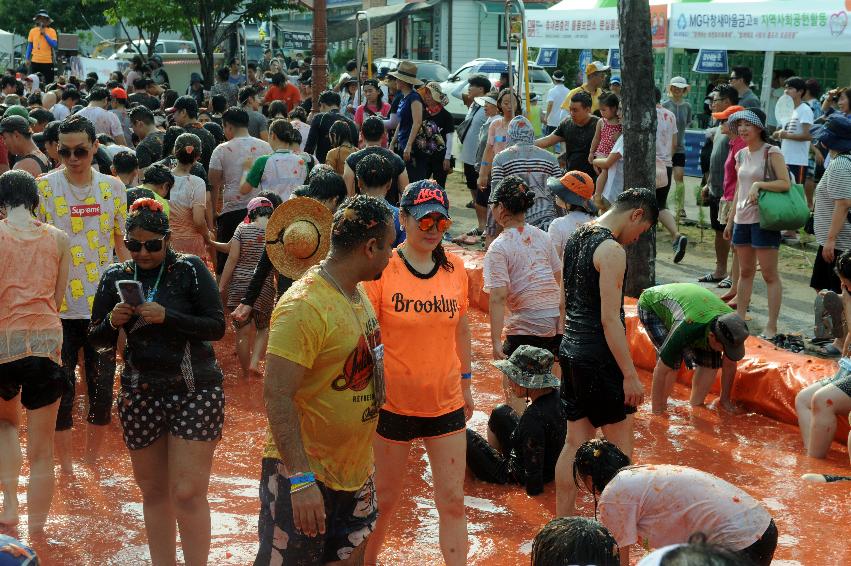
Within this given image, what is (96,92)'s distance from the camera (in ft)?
44.3

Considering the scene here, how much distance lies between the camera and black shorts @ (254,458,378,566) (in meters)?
3.71

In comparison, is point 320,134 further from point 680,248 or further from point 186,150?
point 680,248

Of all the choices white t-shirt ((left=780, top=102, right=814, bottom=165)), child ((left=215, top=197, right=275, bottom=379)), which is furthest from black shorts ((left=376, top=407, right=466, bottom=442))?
white t-shirt ((left=780, top=102, right=814, bottom=165))

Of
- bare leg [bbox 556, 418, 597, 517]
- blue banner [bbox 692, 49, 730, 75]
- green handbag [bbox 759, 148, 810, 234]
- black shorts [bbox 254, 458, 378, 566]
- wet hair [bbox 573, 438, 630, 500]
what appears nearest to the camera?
black shorts [bbox 254, 458, 378, 566]

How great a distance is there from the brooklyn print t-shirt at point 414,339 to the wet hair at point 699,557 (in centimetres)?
268

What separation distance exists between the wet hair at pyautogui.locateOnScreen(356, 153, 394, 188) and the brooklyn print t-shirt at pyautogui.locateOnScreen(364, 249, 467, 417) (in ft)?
6.52

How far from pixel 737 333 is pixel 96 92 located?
9.25 meters

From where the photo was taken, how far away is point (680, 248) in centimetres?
1212

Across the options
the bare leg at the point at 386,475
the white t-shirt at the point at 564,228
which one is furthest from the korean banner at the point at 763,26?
the bare leg at the point at 386,475

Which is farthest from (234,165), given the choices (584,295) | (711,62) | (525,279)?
(711,62)

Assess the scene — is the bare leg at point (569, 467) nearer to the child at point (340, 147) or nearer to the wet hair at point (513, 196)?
the wet hair at point (513, 196)

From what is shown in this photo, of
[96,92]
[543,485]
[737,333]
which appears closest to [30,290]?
[543,485]

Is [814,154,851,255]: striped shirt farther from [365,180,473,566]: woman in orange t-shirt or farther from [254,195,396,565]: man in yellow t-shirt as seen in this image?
[254,195,396,565]: man in yellow t-shirt

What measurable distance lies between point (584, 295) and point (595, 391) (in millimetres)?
485
